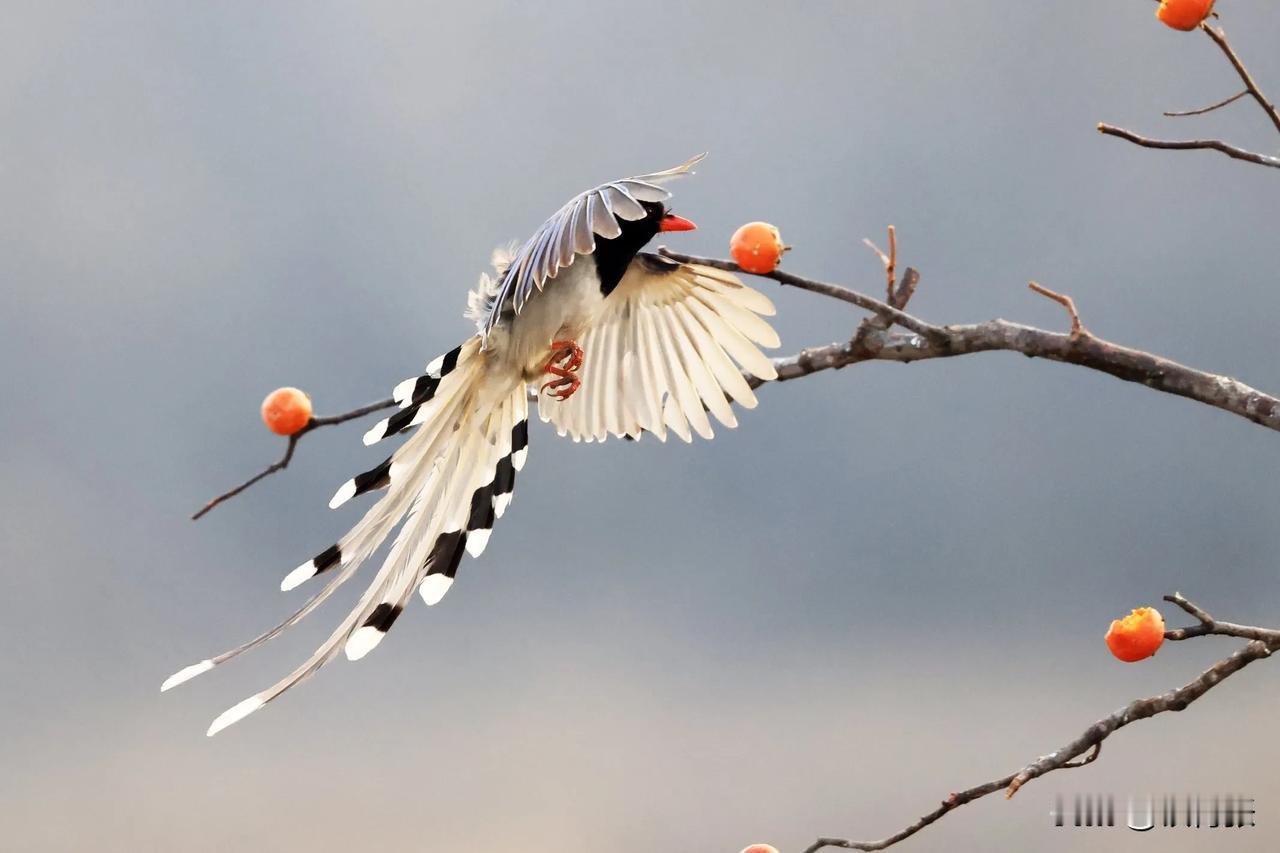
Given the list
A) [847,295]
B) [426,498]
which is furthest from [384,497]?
[847,295]

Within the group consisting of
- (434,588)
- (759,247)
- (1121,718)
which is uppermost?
(759,247)

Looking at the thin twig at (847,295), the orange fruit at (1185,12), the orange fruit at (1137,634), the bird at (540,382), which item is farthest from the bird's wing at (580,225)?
the orange fruit at (1137,634)

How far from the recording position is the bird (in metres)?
0.88

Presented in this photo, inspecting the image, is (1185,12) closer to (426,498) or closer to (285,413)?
(426,498)

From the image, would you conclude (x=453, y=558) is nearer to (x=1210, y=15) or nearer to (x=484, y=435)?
(x=484, y=435)

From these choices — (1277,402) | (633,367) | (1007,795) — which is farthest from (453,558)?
(1277,402)

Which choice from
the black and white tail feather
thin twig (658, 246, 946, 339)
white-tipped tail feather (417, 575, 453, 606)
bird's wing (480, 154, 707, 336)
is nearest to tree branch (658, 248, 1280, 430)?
thin twig (658, 246, 946, 339)

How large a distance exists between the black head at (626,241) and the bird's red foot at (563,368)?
63 millimetres

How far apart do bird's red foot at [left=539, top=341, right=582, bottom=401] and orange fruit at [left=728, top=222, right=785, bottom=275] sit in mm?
178

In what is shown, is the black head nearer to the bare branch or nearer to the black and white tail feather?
Result: the bare branch

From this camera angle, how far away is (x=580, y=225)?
0.85 m

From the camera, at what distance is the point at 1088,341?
0.93 m

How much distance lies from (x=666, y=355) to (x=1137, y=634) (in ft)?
1.69

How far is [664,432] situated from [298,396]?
0.37m
